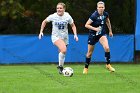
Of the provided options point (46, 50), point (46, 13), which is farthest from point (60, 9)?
point (46, 13)

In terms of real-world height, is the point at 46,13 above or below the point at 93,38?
above

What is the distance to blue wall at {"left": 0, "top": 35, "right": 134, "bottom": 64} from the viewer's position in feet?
80.3

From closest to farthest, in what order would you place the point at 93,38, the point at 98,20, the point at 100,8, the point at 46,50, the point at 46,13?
the point at 100,8 → the point at 98,20 → the point at 93,38 → the point at 46,50 → the point at 46,13

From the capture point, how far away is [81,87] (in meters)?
11.4

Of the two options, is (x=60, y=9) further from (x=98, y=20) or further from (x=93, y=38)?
(x=93, y=38)

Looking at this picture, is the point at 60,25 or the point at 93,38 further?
the point at 93,38

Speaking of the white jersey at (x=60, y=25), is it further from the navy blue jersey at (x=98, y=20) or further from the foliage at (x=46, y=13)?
the foliage at (x=46, y=13)

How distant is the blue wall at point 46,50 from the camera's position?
963 inches

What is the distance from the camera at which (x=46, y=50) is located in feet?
80.9

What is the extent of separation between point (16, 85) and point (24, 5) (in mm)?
19445

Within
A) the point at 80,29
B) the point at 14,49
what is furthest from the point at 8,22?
the point at 14,49

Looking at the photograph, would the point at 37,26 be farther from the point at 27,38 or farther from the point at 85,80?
the point at 85,80

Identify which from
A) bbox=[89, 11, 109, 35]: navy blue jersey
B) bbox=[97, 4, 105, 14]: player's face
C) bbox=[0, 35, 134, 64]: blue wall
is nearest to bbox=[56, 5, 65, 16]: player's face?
bbox=[89, 11, 109, 35]: navy blue jersey

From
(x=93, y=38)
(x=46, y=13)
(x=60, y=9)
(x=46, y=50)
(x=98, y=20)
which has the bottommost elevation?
(x=46, y=50)
